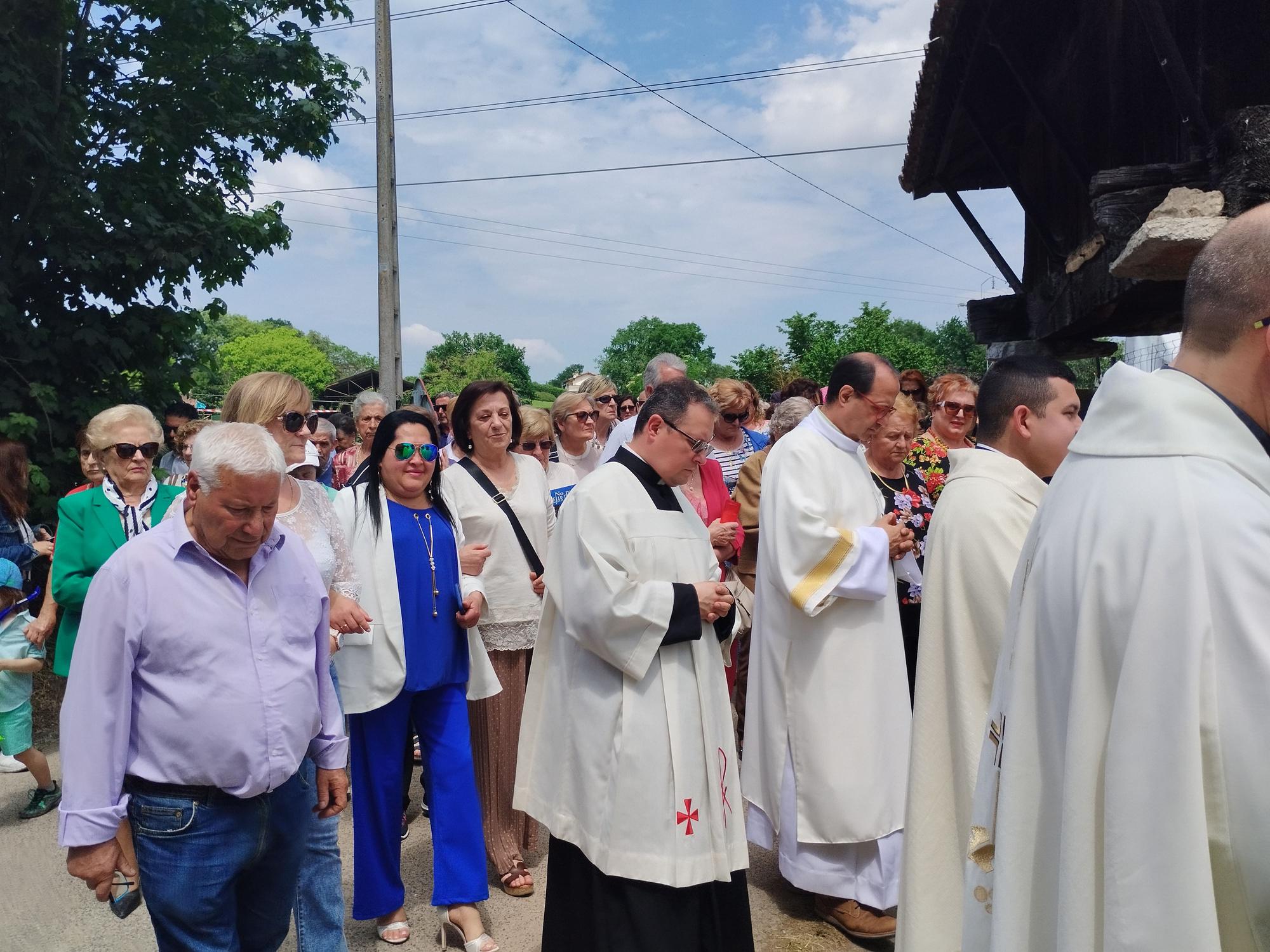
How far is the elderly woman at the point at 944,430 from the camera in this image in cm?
538

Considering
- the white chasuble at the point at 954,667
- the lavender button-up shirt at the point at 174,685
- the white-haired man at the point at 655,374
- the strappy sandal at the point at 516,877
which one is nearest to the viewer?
the lavender button-up shirt at the point at 174,685

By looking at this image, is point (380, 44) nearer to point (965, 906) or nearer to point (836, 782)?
point (836, 782)

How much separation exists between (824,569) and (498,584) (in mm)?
1515

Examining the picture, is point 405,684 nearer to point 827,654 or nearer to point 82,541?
point 827,654

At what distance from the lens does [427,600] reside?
401cm

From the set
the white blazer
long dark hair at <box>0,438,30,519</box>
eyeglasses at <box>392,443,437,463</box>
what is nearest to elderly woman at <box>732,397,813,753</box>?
eyeglasses at <box>392,443,437,463</box>

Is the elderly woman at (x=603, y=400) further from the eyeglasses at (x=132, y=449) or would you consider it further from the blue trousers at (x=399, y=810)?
the blue trousers at (x=399, y=810)

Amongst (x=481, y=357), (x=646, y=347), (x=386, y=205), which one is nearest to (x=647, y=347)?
(x=646, y=347)

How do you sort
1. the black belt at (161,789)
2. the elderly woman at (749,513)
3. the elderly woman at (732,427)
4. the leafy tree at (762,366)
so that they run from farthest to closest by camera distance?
the leafy tree at (762,366) < the elderly woman at (732,427) < the elderly woman at (749,513) < the black belt at (161,789)

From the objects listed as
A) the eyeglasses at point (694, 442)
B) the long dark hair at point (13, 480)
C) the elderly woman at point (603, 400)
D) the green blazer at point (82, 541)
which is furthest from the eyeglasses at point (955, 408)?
the long dark hair at point (13, 480)

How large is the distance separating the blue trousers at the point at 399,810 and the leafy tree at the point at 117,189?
461 centimetres

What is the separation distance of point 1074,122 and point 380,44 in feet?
30.5

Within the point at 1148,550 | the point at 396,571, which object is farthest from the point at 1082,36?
the point at 1148,550

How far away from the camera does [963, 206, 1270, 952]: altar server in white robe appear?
1363mm
